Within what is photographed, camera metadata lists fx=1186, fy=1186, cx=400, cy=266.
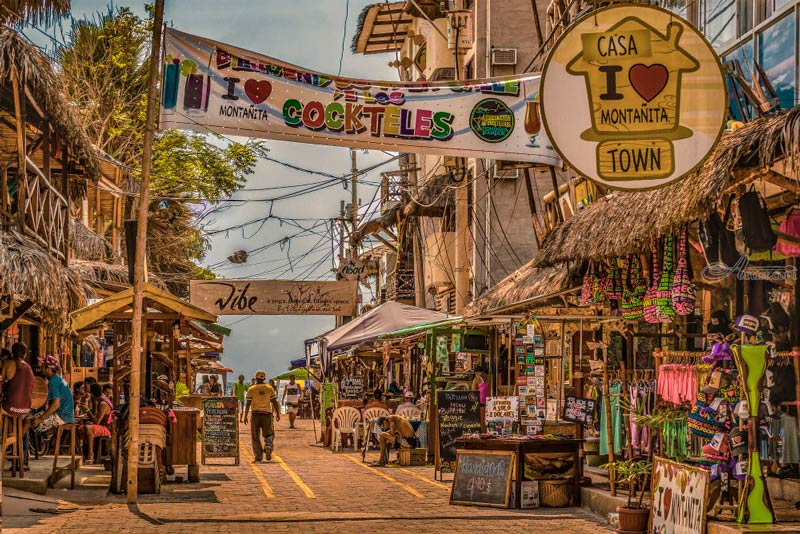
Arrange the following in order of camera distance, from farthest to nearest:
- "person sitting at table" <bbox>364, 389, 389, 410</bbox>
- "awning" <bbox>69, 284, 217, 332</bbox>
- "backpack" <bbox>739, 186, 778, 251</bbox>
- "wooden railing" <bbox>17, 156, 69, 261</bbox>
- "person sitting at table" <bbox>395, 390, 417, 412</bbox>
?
"person sitting at table" <bbox>364, 389, 389, 410</bbox>
"person sitting at table" <bbox>395, 390, 417, 412</bbox>
"wooden railing" <bbox>17, 156, 69, 261</bbox>
"awning" <bbox>69, 284, 217, 332</bbox>
"backpack" <bbox>739, 186, 778, 251</bbox>

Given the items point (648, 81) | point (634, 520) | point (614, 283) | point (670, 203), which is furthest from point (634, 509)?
point (614, 283)

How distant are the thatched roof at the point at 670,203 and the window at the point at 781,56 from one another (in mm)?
1351

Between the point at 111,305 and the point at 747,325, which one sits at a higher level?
the point at 111,305

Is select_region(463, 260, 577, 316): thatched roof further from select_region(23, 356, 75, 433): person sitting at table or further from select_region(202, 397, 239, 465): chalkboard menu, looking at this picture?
select_region(23, 356, 75, 433): person sitting at table

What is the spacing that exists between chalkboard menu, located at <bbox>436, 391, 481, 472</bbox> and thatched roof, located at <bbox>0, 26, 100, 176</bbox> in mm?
7529

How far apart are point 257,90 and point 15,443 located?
6602 mm

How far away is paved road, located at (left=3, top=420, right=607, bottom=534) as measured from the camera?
12695 millimetres

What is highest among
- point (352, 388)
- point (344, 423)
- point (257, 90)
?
point (257, 90)

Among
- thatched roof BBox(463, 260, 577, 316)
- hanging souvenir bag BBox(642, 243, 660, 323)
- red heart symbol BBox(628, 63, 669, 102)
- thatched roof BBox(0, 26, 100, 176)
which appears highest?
thatched roof BBox(0, 26, 100, 176)

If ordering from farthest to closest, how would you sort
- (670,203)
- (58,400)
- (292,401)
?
(292,401) < (58,400) < (670,203)

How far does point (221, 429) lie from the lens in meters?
21.7

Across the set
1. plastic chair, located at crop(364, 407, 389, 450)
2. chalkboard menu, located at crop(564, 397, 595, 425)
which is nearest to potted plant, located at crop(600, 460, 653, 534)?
chalkboard menu, located at crop(564, 397, 595, 425)

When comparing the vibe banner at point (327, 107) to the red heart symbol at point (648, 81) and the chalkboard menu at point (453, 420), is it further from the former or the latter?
the chalkboard menu at point (453, 420)

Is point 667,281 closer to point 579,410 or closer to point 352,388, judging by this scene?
point 579,410
